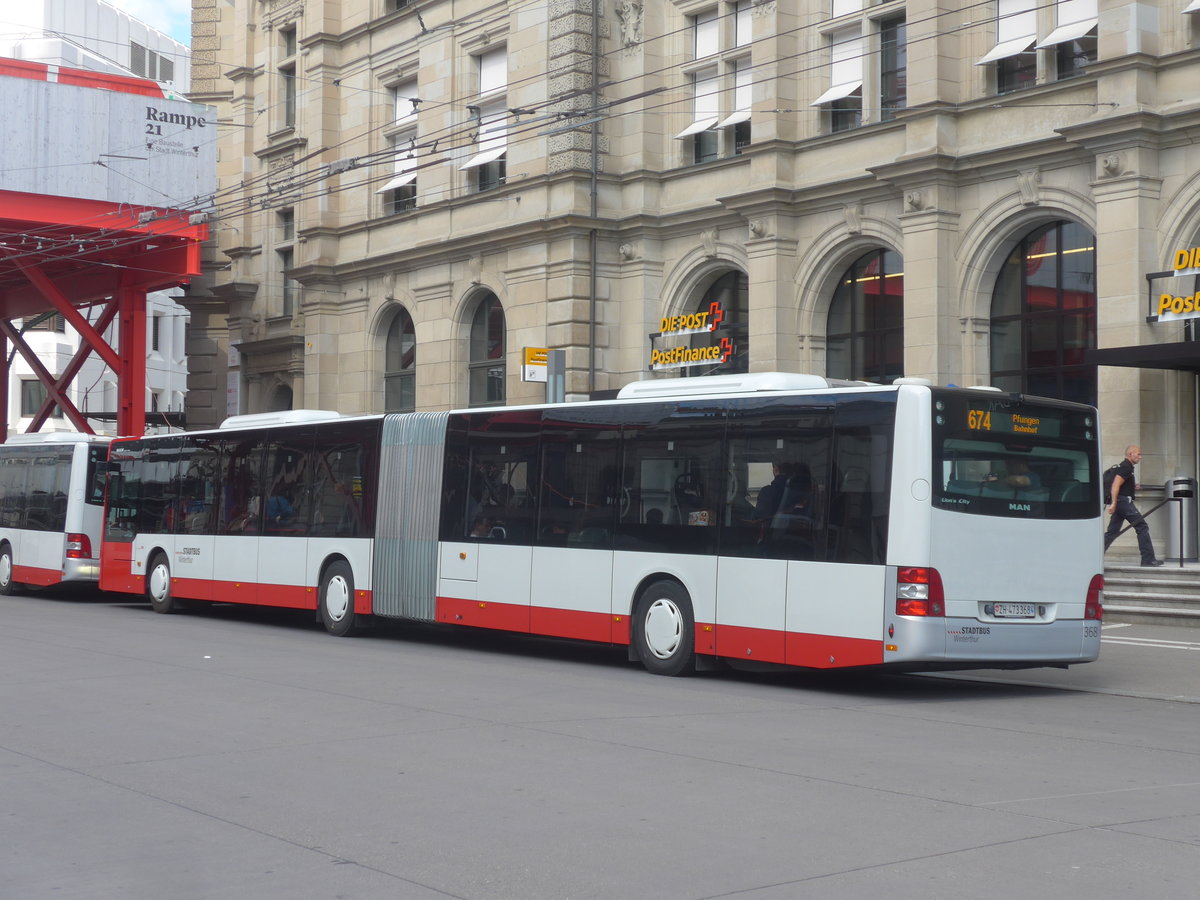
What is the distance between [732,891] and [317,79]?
119ft

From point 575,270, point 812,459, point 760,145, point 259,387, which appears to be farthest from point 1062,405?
point 259,387

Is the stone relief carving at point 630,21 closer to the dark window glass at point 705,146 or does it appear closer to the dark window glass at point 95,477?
the dark window glass at point 705,146

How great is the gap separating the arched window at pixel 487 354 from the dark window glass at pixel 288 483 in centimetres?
1301

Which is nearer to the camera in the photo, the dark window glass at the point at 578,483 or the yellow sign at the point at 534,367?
Result: the dark window glass at the point at 578,483

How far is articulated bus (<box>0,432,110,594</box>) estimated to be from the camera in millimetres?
27094

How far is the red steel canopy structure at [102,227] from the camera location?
3788 cm

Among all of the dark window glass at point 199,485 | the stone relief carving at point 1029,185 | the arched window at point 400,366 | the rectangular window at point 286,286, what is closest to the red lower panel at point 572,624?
the dark window glass at point 199,485

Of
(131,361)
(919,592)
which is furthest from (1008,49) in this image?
(131,361)

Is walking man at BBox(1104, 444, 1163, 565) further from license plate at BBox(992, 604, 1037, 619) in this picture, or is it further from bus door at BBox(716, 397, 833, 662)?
bus door at BBox(716, 397, 833, 662)

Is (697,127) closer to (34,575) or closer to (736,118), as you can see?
(736,118)

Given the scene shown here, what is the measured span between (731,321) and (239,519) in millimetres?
11935

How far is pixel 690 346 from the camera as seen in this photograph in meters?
30.9

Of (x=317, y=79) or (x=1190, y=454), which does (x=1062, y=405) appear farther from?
(x=317, y=79)

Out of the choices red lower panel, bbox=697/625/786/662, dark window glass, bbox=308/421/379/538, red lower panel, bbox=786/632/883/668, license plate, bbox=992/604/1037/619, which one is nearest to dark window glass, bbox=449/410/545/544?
dark window glass, bbox=308/421/379/538
